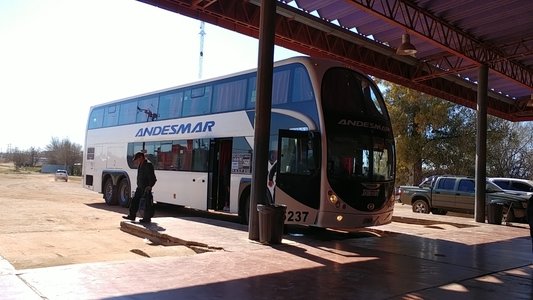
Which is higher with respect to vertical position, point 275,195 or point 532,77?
point 532,77

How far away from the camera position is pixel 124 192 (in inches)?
757

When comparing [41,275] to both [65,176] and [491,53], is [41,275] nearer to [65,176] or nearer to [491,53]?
[491,53]

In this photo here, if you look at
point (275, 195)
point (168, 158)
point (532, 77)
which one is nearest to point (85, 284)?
point (275, 195)

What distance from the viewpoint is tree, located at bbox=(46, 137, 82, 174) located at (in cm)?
10982

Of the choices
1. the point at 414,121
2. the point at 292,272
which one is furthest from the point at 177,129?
the point at 414,121

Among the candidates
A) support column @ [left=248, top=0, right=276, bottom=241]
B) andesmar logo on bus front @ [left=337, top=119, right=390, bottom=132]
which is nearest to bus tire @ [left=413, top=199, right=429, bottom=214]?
andesmar logo on bus front @ [left=337, top=119, right=390, bottom=132]

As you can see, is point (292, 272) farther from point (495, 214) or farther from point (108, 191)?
point (108, 191)

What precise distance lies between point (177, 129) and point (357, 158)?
7.32 metres

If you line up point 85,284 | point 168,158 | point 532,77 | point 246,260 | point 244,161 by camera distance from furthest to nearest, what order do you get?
point 532,77
point 168,158
point 244,161
point 246,260
point 85,284

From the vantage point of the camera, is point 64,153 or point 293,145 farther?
point 64,153

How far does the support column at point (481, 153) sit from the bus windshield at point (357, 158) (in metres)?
8.02

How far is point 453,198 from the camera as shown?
21031 mm

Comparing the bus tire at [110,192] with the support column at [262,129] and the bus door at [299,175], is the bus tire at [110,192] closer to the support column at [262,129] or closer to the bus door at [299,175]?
the bus door at [299,175]

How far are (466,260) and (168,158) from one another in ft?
34.1
